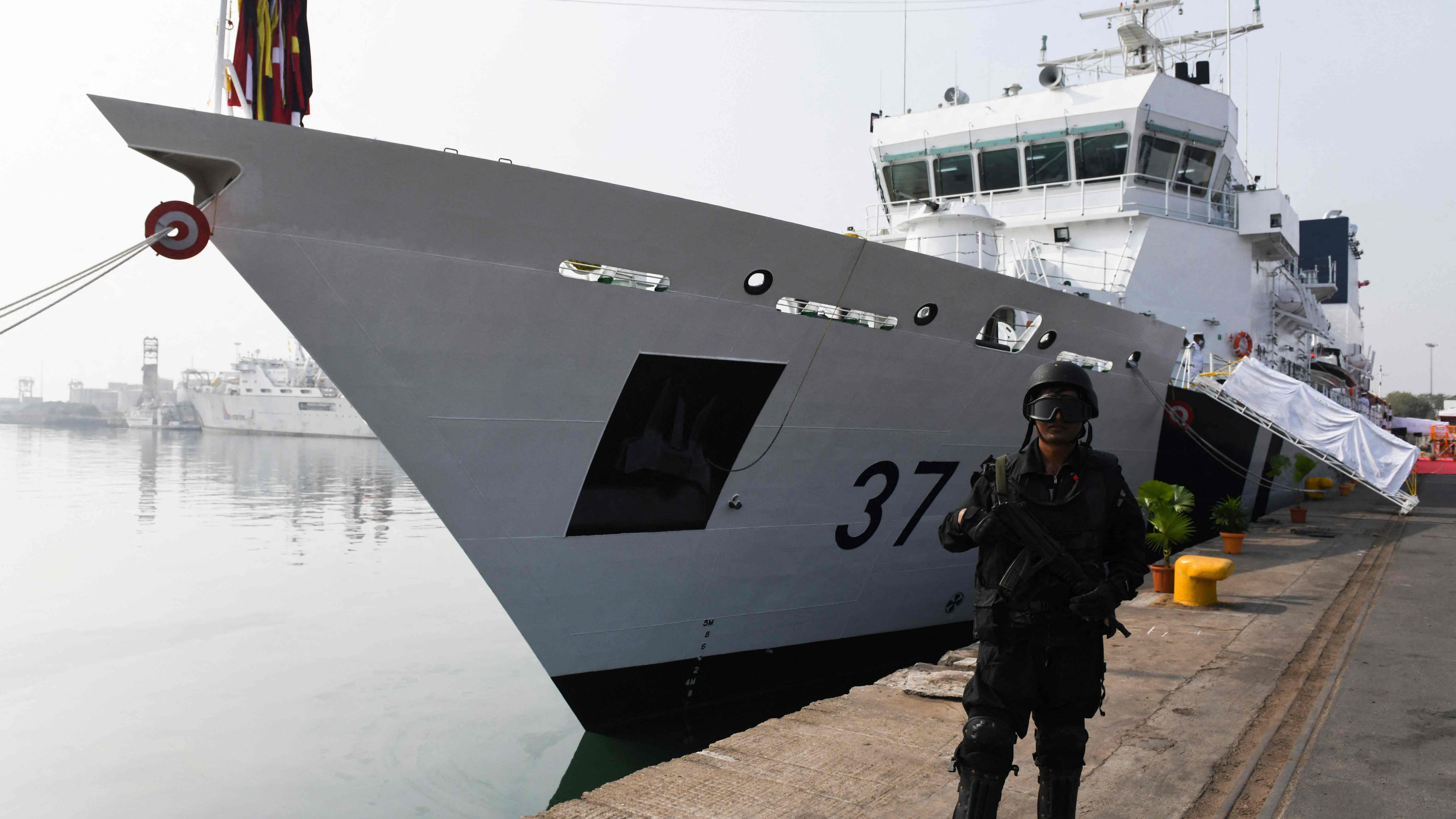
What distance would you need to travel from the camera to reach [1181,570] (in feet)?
24.5

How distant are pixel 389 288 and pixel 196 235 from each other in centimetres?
95

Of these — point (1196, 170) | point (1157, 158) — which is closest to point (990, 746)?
point (1157, 158)

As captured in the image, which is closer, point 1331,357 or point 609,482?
point 609,482

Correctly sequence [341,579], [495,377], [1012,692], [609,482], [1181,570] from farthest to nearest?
[341,579], [1181,570], [609,482], [495,377], [1012,692]

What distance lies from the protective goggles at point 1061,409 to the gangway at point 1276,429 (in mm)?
9312

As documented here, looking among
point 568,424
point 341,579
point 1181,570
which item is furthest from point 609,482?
point 341,579

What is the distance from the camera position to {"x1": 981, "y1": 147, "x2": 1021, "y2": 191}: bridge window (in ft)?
37.0

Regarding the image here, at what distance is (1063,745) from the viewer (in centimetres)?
264

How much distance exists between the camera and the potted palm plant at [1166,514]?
28.5 ft

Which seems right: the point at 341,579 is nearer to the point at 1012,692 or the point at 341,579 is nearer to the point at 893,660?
the point at 893,660

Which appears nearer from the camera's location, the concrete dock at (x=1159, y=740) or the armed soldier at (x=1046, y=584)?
A: the armed soldier at (x=1046, y=584)

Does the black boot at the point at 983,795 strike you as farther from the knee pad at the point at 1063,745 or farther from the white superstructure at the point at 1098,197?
the white superstructure at the point at 1098,197

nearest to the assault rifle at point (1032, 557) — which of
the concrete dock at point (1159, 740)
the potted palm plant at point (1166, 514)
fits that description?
the concrete dock at point (1159, 740)

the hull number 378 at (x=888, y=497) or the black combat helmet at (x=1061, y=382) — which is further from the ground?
the black combat helmet at (x=1061, y=382)
